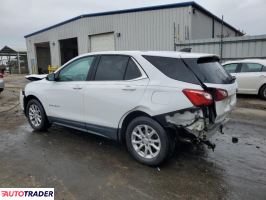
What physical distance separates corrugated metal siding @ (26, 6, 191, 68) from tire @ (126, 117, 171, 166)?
41.3 ft

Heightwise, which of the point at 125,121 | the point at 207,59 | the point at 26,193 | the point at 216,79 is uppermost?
the point at 207,59

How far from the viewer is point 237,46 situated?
13031 mm

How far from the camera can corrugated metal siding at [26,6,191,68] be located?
1548cm

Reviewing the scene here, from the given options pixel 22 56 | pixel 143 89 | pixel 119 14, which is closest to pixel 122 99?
pixel 143 89

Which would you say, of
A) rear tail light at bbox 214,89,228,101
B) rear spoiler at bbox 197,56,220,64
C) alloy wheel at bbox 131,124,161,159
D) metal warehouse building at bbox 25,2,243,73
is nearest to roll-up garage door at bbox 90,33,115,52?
metal warehouse building at bbox 25,2,243,73

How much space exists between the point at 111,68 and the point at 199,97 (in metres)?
1.63

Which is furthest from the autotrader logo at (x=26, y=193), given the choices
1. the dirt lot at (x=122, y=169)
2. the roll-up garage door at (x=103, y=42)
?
the roll-up garage door at (x=103, y=42)

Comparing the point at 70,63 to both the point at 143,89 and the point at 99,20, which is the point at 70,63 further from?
the point at 99,20

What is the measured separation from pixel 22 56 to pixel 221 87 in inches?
1640

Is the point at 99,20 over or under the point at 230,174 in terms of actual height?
over

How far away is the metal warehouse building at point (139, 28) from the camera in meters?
15.4

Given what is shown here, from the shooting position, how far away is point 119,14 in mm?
17922

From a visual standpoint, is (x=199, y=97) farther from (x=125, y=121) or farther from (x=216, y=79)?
(x=125, y=121)

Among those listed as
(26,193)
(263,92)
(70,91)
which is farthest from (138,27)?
(26,193)
